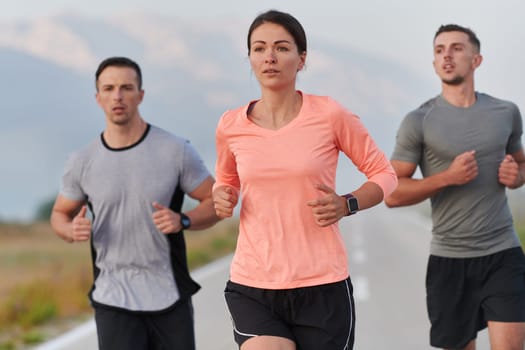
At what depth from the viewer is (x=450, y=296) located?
6.32m

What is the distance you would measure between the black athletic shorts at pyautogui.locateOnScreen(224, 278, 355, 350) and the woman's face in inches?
34.6

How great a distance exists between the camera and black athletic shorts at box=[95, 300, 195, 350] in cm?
580

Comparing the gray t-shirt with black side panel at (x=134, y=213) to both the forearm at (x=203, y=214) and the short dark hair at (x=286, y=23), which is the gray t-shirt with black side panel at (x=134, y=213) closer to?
the forearm at (x=203, y=214)

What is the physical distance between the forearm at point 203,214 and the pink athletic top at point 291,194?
1.35m

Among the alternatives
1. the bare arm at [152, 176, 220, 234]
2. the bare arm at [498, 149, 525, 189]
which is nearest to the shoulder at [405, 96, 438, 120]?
the bare arm at [498, 149, 525, 189]

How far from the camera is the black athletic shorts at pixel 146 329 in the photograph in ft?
19.0

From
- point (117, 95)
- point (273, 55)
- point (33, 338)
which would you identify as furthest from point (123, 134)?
point (33, 338)

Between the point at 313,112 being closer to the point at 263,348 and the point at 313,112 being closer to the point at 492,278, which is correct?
the point at 263,348

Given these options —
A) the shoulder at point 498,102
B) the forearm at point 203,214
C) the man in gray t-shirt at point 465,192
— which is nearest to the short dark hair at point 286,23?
the forearm at point 203,214

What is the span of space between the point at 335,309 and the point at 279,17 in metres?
1.25

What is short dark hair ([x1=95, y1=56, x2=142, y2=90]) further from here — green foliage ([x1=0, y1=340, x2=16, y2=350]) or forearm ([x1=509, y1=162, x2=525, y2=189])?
green foliage ([x1=0, y1=340, x2=16, y2=350])

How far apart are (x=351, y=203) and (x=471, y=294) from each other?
2.04 metres

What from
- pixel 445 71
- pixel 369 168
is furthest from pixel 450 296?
pixel 369 168

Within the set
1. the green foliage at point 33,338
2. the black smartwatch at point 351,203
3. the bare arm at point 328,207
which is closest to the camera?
the bare arm at point 328,207
